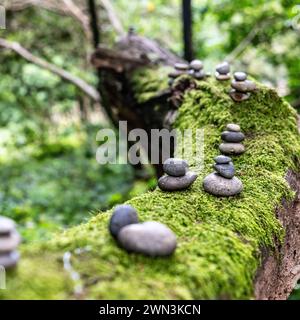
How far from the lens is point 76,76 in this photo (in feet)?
30.0

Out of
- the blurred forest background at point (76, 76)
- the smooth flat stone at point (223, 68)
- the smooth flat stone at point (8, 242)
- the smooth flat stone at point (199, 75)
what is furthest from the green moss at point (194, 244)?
the blurred forest background at point (76, 76)

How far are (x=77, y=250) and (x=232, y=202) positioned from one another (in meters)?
0.96

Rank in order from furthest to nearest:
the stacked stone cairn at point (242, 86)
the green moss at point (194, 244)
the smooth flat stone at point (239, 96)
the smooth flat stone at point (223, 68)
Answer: the smooth flat stone at point (223, 68)
the smooth flat stone at point (239, 96)
the stacked stone cairn at point (242, 86)
the green moss at point (194, 244)

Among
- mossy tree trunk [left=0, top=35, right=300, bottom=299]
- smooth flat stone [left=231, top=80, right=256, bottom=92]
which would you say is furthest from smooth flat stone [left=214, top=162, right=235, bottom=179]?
smooth flat stone [left=231, top=80, right=256, bottom=92]

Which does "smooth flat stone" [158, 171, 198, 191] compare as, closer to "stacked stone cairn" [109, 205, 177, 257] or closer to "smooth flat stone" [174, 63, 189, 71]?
"stacked stone cairn" [109, 205, 177, 257]

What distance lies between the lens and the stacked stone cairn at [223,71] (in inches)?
146

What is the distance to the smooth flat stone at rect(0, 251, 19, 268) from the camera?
147cm

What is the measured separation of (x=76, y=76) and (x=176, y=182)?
23.8 ft

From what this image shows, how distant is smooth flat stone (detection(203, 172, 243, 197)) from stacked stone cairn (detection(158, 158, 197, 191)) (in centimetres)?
11

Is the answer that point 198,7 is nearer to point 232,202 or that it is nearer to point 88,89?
point 88,89

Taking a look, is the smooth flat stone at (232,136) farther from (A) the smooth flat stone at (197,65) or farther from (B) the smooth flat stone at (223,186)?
(A) the smooth flat stone at (197,65)

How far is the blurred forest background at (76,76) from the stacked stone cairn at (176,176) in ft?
12.5

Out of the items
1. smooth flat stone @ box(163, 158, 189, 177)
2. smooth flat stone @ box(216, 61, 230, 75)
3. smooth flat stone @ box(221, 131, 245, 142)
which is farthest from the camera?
smooth flat stone @ box(216, 61, 230, 75)

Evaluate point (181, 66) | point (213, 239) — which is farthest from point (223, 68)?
point (213, 239)
